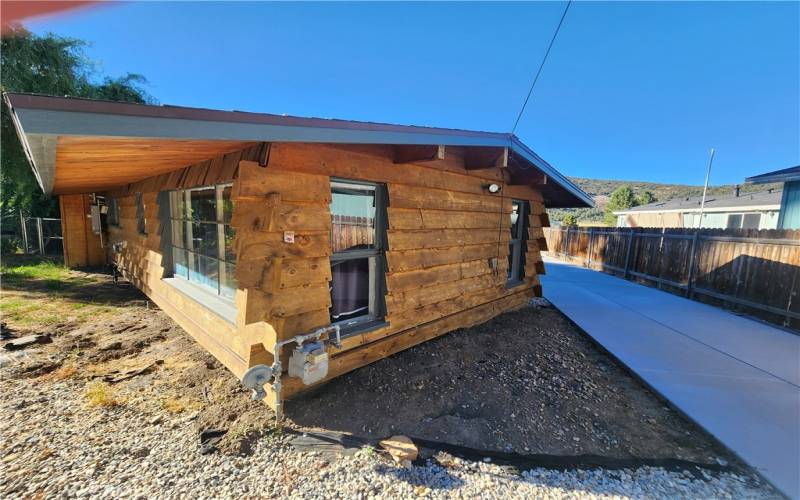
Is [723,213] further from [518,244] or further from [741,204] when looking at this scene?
[518,244]

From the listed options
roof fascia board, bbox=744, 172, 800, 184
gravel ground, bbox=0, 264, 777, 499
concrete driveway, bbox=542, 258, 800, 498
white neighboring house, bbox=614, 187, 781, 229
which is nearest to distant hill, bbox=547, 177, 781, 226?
white neighboring house, bbox=614, 187, 781, 229

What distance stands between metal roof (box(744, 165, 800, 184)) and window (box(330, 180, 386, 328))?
1084 cm

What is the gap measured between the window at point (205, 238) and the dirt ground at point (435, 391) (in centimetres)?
94

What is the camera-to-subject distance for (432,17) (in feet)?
19.7

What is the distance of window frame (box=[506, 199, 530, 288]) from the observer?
6.21m

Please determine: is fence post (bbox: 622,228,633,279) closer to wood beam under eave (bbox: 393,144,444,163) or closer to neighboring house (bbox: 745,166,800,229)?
neighboring house (bbox: 745,166,800,229)

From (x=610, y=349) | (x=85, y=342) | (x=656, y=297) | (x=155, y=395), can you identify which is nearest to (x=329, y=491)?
(x=155, y=395)

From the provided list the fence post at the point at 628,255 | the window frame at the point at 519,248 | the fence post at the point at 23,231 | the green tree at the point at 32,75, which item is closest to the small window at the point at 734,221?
the fence post at the point at 628,255

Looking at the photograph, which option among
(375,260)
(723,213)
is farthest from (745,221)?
(375,260)

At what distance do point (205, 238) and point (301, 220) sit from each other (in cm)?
203

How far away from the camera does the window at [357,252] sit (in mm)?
3205

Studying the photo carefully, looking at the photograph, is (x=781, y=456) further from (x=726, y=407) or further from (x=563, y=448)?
(x=563, y=448)

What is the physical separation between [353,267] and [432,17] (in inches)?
220

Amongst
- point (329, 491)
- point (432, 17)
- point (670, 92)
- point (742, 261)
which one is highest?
point (670, 92)
